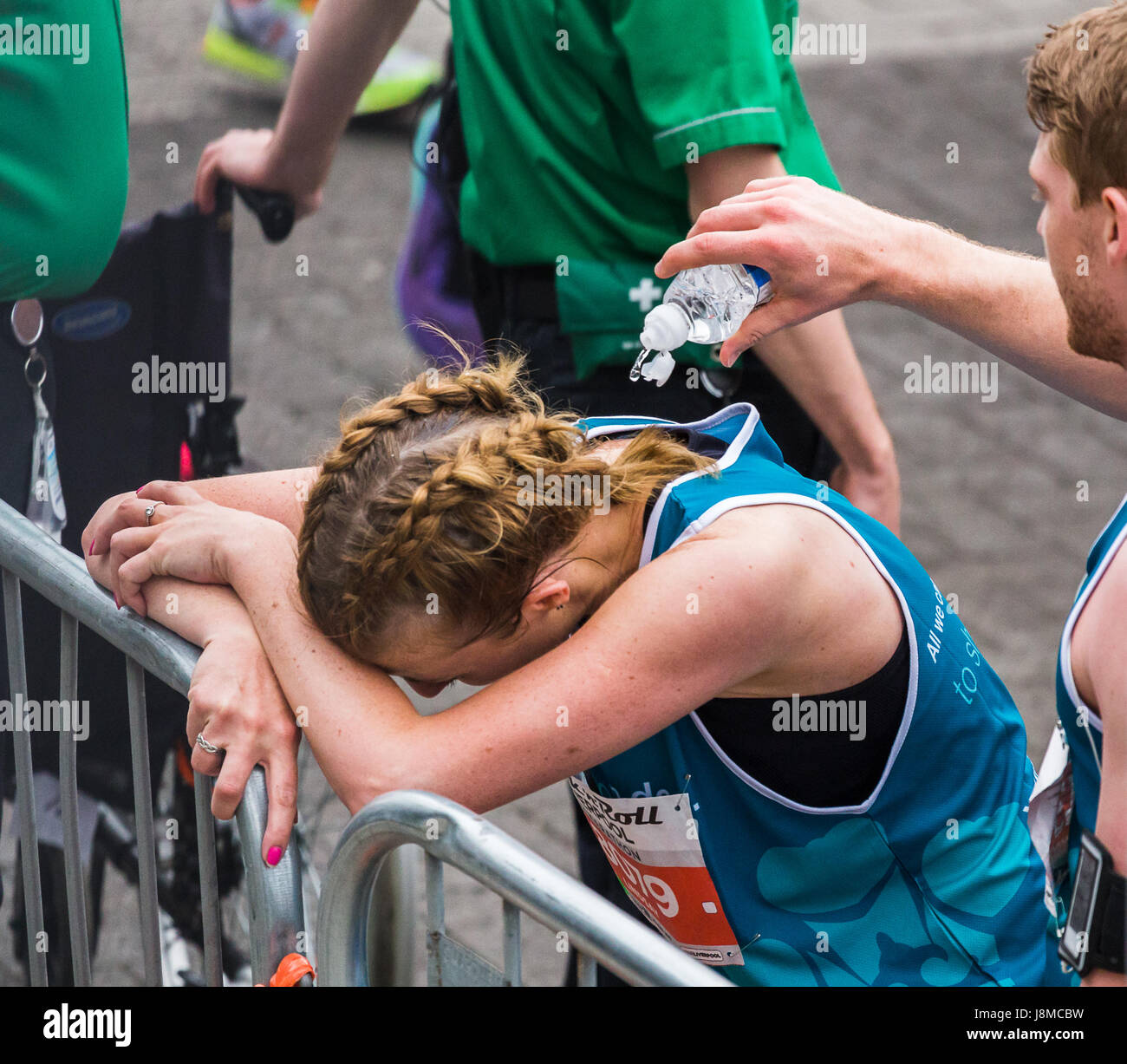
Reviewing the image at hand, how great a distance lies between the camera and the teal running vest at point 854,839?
68.3 inches

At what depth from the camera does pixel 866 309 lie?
5.98m

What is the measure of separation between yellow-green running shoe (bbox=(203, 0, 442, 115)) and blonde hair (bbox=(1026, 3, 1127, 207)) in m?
6.18

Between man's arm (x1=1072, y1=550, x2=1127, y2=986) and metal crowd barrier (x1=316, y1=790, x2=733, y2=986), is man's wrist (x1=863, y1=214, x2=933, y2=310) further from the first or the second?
metal crowd barrier (x1=316, y1=790, x2=733, y2=986)

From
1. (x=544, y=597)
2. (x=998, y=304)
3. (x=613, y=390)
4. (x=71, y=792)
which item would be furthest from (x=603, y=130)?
(x=71, y=792)

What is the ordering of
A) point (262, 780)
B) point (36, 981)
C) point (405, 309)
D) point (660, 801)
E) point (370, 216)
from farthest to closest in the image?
point (370, 216)
point (405, 309)
point (36, 981)
point (660, 801)
point (262, 780)

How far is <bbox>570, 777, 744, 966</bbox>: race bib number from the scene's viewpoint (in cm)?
175

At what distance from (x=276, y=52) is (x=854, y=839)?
276 inches

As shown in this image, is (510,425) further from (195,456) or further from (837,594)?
(195,456)

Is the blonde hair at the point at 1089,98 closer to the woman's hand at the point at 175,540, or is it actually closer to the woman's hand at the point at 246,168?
the woman's hand at the point at 175,540

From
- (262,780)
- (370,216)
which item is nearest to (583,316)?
(262,780)

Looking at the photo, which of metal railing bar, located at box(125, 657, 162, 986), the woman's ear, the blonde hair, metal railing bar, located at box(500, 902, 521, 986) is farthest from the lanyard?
the blonde hair

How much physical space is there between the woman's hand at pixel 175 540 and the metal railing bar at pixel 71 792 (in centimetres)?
12

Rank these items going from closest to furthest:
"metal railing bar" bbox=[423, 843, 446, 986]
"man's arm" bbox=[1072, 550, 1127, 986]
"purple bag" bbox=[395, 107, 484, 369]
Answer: "man's arm" bbox=[1072, 550, 1127, 986], "metal railing bar" bbox=[423, 843, 446, 986], "purple bag" bbox=[395, 107, 484, 369]
